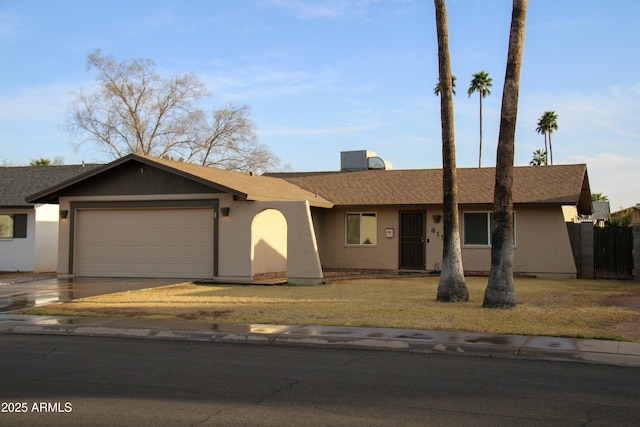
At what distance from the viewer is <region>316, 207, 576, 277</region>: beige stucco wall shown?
2200 cm

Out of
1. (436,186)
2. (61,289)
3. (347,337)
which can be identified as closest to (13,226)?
(61,289)

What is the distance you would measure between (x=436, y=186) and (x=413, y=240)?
2.44 m

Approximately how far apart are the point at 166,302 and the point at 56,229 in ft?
46.9

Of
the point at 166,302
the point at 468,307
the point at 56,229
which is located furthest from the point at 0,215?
the point at 468,307

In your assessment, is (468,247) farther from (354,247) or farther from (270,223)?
(270,223)

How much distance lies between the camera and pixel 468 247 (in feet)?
76.2

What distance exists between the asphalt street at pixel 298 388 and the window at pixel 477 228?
14533mm

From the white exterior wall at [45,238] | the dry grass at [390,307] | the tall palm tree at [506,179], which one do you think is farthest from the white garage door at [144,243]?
the tall palm tree at [506,179]

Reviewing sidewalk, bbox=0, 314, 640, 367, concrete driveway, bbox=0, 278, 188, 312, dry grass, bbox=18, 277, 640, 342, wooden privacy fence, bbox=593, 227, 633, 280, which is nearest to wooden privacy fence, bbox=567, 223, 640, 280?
wooden privacy fence, bbox=593, 227, 633, 280

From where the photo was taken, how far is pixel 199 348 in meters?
10.0

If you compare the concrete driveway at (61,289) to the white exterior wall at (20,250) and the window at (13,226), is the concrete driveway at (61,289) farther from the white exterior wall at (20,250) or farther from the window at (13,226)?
the window at (13,226)

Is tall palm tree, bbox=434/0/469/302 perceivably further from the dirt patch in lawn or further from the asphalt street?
the asphalt street

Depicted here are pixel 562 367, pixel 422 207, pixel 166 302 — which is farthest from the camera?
pixel 422 207

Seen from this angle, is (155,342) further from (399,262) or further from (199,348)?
(399,262)
